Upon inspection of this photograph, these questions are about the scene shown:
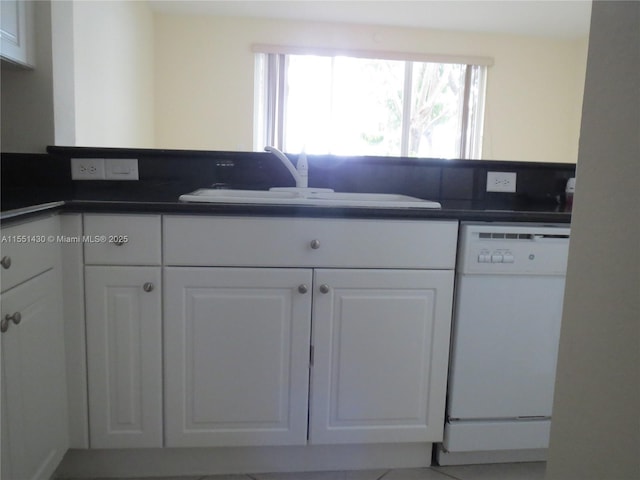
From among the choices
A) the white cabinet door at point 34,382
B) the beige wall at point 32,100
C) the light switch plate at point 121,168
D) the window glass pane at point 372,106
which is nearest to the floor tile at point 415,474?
the white cabinet door at point 34,382

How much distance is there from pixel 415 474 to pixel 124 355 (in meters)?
0.96

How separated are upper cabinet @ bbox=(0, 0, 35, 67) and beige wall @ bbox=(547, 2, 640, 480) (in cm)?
154

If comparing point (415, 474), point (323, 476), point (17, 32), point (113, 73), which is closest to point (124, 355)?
point (323, 476)

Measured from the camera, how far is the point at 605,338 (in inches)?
21.1

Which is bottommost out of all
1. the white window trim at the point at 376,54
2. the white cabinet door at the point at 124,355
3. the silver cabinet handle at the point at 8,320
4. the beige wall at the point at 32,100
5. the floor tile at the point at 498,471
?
the floor tile at the point at 498,471

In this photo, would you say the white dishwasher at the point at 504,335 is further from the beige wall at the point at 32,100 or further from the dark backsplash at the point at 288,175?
the beige wall at the point at 32,100

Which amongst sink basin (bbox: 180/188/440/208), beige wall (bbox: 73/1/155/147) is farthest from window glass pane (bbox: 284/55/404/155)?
sink basin (bbox: 180/188/440/208)

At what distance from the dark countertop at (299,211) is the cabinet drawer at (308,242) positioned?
0.02 metres

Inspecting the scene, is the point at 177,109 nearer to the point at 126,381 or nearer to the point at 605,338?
the point at 126,381

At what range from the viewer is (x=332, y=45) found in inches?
177

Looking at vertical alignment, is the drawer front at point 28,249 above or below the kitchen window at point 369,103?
below

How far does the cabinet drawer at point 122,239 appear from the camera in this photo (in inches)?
46.7

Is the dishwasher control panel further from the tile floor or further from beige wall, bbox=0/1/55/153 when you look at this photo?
beige wall, bbox=0/1/55/153

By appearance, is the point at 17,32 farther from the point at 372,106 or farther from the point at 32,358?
the point at 372,106
